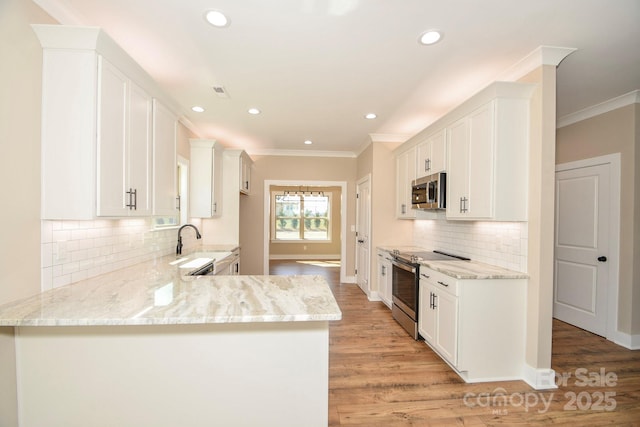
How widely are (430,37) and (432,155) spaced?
1572mm

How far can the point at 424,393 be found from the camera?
2215mm

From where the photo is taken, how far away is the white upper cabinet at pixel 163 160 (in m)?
2.25

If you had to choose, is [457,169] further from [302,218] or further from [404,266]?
[302,218]

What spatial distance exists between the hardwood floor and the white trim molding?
8.76 ft

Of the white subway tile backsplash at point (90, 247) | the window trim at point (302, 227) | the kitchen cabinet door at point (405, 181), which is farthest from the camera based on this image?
the window trim at point (302, 227)

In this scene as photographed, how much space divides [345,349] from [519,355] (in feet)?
5.14

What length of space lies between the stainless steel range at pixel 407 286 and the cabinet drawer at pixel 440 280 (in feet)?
0.37

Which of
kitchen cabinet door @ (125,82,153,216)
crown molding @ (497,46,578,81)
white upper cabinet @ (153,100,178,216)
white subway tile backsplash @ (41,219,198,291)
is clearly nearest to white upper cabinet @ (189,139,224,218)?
white subway tile backsplash @ (41,219,198,291)

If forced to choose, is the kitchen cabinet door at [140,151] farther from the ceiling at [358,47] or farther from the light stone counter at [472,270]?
the light stone counter at [472,270]

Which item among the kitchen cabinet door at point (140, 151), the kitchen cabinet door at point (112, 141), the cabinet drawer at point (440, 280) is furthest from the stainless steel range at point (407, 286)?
the kitchen cabinet door at point (112, 141)

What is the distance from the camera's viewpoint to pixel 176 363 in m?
1.42

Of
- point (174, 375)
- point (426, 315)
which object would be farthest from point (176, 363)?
point (426, 315)

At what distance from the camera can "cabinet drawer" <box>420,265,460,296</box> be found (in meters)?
2.43

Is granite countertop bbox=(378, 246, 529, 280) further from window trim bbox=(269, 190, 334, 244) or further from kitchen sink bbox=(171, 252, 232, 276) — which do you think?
window trim bbox=(269, 190, 334, 244)
